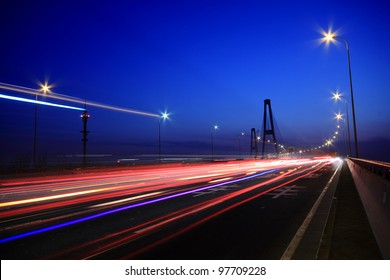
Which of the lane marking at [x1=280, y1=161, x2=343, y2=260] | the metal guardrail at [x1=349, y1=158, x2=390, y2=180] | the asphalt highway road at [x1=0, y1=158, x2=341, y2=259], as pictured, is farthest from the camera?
the metal guardrail at [x1=349, y1=158, x2=390, y2=180]

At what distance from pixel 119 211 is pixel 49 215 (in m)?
2.13

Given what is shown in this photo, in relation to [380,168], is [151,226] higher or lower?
lower

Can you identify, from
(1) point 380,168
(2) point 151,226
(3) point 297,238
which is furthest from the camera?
(1) point 380,168

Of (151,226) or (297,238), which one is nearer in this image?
(297,238)

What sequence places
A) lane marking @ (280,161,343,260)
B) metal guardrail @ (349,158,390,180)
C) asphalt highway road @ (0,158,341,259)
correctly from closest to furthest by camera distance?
lane marking @ (280,161,343,260), asphalt highway road @ (0,158,341,259), metal guardrail @ (349,158,390,180)

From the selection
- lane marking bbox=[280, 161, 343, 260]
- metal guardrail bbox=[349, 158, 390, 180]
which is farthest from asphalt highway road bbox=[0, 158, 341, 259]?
metal guardrail bbox=[349, 158, 390, 180]

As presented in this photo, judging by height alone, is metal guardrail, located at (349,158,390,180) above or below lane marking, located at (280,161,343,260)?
above

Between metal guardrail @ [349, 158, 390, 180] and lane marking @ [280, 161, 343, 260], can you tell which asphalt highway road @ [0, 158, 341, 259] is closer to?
lane marking @ [280, 161, 343, 260]

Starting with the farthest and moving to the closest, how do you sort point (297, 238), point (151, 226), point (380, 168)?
point (380, 168) → point (151, 226) → point (297, 238)

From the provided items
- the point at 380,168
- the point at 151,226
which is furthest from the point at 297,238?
the point at 380,168

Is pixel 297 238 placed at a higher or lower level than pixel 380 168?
lower

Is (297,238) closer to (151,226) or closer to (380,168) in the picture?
(151,226)
